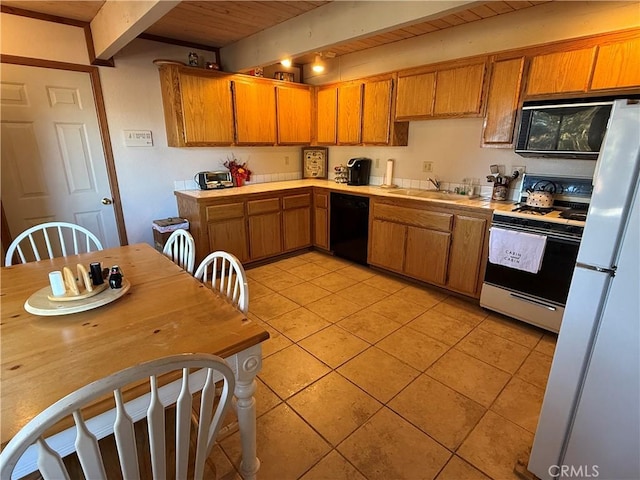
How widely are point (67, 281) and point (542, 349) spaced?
2957 millimetres

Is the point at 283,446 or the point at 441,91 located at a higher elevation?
the point at 441,91

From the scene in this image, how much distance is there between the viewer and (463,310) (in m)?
2.90

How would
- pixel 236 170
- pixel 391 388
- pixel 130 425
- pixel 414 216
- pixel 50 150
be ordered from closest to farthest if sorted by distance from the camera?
pixel 130 425, pixel 391 388, pixel 50 150, pixel 414 216, pixel 236 170

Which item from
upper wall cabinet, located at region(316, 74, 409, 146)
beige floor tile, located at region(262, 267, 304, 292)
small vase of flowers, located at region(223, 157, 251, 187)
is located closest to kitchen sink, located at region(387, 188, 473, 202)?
upper wall cabinet, located at region(316, 74, 409, 146)

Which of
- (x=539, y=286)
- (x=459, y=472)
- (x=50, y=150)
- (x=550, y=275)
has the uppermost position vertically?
(x=50, y=150)

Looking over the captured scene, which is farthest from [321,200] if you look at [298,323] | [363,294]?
[298,323]

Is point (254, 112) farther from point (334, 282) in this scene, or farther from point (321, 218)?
point (334, 282)

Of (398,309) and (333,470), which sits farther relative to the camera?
(398,309)

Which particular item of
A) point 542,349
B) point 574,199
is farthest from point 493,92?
point 542,349

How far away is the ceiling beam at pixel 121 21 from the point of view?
72.8 inches

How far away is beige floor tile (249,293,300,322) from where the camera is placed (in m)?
2.82

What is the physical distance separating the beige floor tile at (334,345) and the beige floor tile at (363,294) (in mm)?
530

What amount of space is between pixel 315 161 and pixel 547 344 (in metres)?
3.52

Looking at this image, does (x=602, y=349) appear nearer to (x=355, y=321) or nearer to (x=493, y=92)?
(x=355, y=321)
